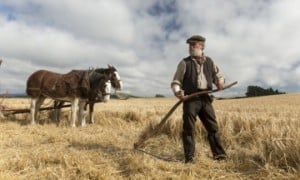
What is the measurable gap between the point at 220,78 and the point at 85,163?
8.85 feet

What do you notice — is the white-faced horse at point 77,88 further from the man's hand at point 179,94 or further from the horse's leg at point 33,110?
the man's hand at point 179,94

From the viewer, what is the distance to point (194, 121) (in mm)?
7160

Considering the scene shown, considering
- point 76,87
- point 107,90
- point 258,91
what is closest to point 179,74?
point 107,90

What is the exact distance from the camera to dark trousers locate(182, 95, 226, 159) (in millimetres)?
7102

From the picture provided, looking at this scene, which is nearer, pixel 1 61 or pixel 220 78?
pixel 220 78

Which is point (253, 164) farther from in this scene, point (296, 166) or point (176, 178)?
point (176, 178)

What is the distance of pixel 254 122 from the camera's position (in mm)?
9484

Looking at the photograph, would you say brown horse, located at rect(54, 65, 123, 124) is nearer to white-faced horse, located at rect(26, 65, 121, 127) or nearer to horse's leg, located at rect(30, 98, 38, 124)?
white-faced horse, located at rect(26, 65, 121, 127)

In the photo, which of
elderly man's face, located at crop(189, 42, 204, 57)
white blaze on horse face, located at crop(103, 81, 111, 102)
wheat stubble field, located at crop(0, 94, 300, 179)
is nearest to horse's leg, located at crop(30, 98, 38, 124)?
white blaze on horse face, located at crop(103, 81, 111, 102)

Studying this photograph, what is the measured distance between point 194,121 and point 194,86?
59 centimetres

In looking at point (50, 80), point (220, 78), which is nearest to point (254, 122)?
point (220, 78)

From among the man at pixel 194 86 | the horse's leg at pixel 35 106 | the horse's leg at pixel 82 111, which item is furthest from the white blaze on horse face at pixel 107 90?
the man at pixel 194 86

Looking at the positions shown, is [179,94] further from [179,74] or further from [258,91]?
[258,91]

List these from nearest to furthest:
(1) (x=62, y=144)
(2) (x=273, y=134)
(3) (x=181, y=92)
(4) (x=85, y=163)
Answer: (4) (x=85, y=163)
(3) (x=181, y=92)
(2) (x=273, y=134)
(1) (x=62, y=144)
